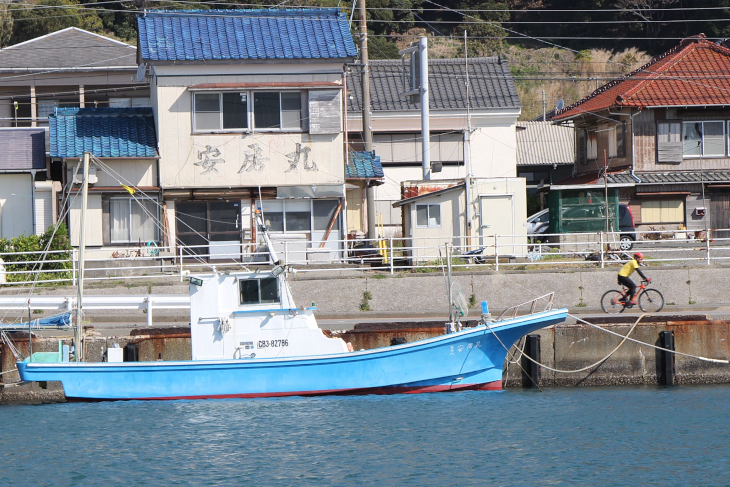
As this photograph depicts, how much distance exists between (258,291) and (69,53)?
2561 cm

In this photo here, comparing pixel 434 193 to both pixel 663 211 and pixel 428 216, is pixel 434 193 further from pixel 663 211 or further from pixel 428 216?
pixel 663 211

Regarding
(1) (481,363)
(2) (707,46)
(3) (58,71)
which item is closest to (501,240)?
(1) (481,363)

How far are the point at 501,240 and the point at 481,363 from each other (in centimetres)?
870

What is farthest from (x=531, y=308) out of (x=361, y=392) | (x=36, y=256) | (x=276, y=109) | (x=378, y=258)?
(x=36, y=256)

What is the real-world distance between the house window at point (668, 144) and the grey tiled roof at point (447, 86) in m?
5.70

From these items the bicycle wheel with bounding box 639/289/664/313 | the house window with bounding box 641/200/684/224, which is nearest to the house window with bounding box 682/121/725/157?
the house window with bounding box 641/200/684/224

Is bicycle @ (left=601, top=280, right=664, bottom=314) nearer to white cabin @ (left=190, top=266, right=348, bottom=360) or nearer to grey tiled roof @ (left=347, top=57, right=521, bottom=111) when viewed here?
white cabin @ (left=190, top=266, right=348, bottom=360)

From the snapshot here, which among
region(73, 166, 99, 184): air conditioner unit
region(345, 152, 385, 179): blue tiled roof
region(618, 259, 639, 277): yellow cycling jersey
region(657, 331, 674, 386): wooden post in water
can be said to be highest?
region(345, 152, 385, 179): blue tiled roof

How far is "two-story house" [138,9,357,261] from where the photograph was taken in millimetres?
28078

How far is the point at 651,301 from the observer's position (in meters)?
22.5

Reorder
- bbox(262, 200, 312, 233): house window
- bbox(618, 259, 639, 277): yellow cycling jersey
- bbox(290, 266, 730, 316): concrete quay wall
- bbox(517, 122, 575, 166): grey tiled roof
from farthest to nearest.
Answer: bbox(517, 122, 575, 166): grey tiled roof < bbox(262, 200, 312, 233): house window < bbox(290, 266, 730, 316): concrete quay wall < bbox(618, 259, 639, 277): yellow cycling jersey

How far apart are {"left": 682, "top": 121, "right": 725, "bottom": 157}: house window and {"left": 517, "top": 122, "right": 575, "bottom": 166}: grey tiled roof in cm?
1098

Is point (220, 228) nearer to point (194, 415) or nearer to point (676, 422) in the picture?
→ point (194, 415)

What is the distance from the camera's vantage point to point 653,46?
64188mm
